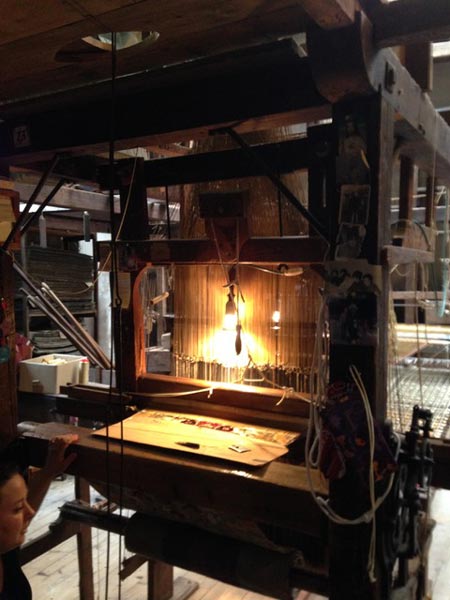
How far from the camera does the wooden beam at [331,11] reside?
3.79 feet

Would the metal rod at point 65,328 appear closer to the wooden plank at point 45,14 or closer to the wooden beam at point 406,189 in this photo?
the wooden beam at point 406,189

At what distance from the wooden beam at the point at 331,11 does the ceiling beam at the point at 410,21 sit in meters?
0.11

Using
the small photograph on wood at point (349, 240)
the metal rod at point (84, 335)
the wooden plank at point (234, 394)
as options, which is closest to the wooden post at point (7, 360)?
the wooden plank at point (234, 394)

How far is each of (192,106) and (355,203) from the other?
71cm

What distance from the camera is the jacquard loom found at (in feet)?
4.58

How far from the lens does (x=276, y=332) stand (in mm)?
2535

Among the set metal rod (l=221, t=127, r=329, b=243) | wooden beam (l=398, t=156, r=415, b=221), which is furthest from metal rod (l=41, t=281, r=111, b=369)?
metal rod (l=221, t=127, r=329, b=243)

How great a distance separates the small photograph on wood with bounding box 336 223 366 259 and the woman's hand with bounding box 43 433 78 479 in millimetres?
1254

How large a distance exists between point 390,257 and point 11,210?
5.17ft

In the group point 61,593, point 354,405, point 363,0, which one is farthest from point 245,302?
point 61,593

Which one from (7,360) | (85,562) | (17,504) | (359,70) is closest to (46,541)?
(85,562)

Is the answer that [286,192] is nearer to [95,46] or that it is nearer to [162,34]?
[162,34]

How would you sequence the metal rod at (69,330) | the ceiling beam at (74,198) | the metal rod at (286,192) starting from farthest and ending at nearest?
the metal rod at (69,330)
the ceiling beam at (74,198)
the metal rod at (286,192)

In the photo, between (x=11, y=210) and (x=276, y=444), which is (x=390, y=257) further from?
Answer: (x=11, y=210)
